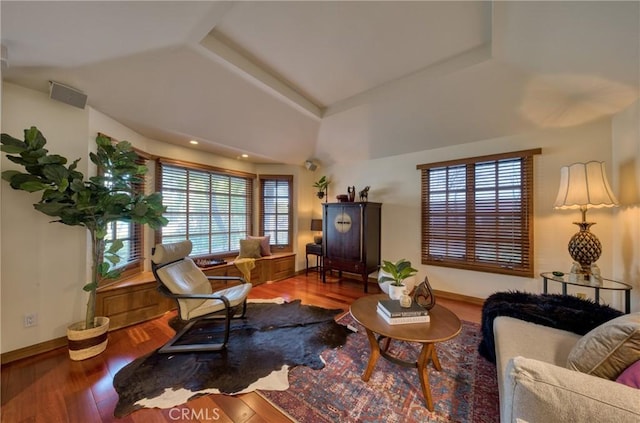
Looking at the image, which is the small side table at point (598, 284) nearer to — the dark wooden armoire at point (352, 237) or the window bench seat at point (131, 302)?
the dark wooden armoire at point (352, 237)

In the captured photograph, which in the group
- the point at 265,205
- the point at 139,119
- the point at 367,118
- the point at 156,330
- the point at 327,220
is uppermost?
the point at 367,118

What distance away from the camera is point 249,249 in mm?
4348

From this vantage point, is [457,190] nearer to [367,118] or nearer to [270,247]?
[367,118]

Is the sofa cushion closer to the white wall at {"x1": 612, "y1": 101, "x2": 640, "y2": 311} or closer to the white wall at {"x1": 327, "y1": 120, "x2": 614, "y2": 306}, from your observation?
the white wall at {"x1": 612, "y1": 101, "x2": 640, "y2": 311}

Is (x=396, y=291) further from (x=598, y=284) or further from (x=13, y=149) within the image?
(x=13, y=149)

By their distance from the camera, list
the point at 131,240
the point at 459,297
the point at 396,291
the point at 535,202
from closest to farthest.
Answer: the point at 396,291 → the point at 535,202 → the point at 131,240 → the point at 459,297

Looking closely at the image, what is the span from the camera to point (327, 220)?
14.6 ft

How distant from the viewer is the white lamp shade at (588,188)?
2195 mm

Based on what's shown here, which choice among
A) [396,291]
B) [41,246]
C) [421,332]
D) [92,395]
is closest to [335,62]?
[396,291]

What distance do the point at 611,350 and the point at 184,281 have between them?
3.17 metres

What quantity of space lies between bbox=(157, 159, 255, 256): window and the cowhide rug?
160 cm

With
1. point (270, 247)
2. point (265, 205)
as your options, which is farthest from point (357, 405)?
point (265, 205)

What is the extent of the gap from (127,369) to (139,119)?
2.75 metres

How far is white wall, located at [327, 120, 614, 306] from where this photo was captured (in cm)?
269
